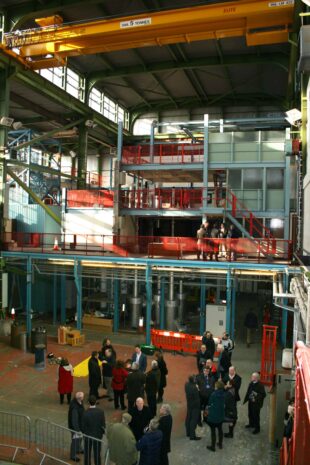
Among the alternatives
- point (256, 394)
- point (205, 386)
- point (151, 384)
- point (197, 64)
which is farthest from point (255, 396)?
point (197, 64)

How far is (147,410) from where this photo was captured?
28.9ft

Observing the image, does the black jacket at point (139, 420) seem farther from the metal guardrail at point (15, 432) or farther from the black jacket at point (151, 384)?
the metal guardrail at point (15, 432)

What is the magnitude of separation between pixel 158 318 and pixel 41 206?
11.3m

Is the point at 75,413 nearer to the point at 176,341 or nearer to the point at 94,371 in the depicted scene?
the point at 94,371

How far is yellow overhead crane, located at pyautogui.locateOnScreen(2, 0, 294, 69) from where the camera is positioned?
663 inches

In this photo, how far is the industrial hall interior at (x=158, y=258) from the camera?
9.56 meters

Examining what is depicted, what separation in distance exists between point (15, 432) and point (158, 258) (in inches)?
365

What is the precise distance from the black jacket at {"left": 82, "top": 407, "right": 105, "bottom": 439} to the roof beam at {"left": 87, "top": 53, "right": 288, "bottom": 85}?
80.9ft

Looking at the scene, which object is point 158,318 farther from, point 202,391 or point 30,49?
point 30,49

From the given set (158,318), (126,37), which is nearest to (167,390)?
(158,318)

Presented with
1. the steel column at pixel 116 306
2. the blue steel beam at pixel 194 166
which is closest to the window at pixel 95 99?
the blue steel beam at pixel 194 166

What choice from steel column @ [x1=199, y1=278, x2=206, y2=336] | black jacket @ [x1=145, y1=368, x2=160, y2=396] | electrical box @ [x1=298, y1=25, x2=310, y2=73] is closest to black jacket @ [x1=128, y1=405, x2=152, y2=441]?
Answer: black jacket @ [x1=145, y1=368, x2=160, y2=396]

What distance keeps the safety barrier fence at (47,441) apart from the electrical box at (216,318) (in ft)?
30.0

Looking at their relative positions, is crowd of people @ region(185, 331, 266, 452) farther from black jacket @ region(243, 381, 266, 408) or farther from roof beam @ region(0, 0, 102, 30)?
roof beam @ region(0, 0, 102, 30)
